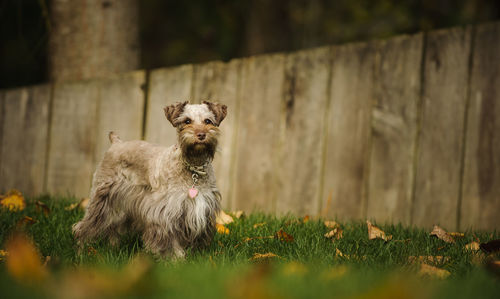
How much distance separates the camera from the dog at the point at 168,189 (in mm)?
3012

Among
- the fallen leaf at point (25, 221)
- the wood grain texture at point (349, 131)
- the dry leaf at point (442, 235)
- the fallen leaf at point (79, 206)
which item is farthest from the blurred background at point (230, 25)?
the dry leaf at point (442, 235)

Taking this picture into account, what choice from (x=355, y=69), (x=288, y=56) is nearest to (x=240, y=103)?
(x=288, y=56)

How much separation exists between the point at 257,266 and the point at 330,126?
244 cm

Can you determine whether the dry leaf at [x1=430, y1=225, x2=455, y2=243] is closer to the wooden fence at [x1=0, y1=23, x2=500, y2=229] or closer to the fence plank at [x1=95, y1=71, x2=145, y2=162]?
the wooden fence at [x1=0, y1=23, x2=500, y2=229]

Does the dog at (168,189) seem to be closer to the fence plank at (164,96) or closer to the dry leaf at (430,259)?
the dry leaf at (430,259)

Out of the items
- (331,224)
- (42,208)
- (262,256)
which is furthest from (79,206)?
(331,224)

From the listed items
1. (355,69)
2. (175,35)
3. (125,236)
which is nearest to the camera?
(125,236)

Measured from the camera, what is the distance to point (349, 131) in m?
4.39

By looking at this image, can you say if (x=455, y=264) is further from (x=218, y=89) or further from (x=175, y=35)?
(x=175, y=35)

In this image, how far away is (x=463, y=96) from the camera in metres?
4.00

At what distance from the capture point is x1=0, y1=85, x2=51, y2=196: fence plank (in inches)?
213

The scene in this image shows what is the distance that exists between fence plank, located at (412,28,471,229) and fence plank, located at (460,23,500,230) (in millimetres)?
82

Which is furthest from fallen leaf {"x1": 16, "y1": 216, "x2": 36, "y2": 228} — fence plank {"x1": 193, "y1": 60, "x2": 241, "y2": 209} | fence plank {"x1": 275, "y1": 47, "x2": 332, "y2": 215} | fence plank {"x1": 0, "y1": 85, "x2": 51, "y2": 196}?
fence plank {"x1": 275, "y1": 47, "x2": 332, "y2": 215}

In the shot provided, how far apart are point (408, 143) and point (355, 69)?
91 cm
